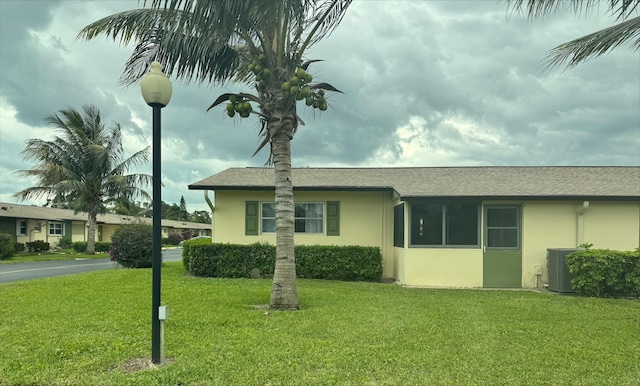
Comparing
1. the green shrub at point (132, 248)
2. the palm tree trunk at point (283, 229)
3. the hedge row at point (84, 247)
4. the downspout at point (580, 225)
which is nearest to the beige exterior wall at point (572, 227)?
the downspout at point (580, 225)

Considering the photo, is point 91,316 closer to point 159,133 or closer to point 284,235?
point 284,235

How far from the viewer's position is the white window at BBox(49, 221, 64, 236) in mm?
38250

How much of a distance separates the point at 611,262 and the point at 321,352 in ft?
28.7

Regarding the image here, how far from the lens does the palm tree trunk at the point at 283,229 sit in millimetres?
8820

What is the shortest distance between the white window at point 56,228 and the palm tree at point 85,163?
9178 mm

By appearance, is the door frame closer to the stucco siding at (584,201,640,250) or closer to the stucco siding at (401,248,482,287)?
the stucco siding at (401,248,482,287)

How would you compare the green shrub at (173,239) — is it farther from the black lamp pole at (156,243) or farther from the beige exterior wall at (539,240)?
the black lamp pole at (156,243)

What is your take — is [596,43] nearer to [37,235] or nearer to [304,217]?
[304,217]

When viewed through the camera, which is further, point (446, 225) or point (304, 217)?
point (304, 217)

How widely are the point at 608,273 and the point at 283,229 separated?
7875 mm

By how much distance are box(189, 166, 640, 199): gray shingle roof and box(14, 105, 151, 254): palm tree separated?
15.3 metres

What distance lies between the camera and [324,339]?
21.1 feet

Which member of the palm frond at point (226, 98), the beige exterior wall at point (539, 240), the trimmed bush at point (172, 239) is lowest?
the trimmed bush at point (172, 239)

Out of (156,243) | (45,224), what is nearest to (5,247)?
(45,224)
